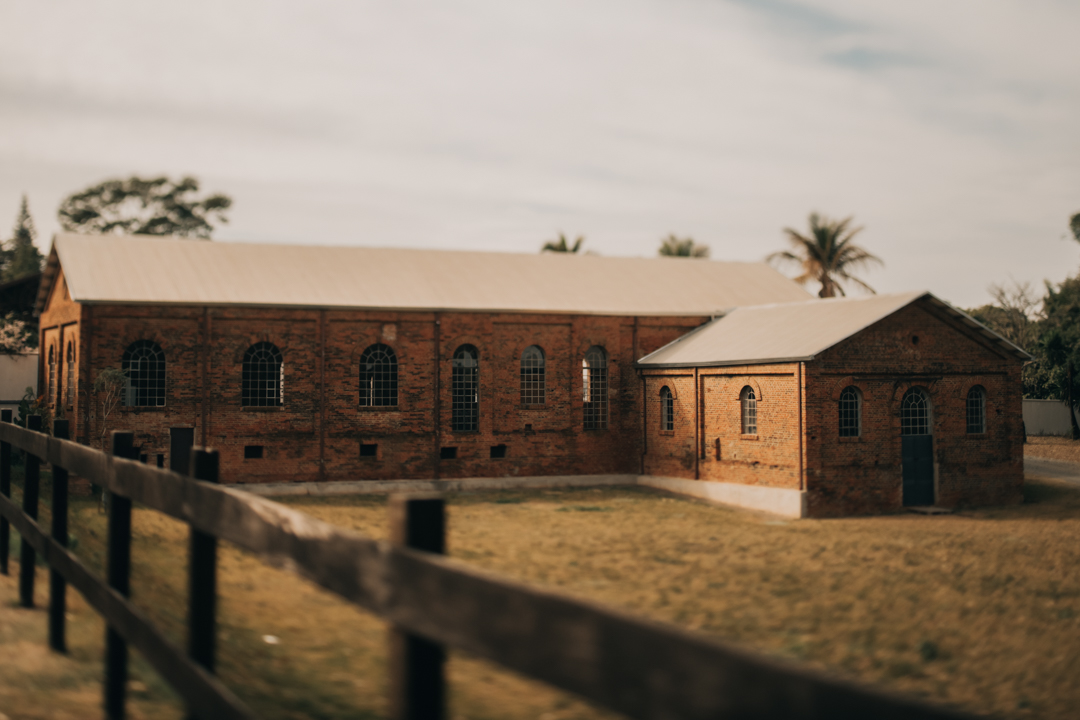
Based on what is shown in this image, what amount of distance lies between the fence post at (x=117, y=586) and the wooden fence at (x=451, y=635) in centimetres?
50

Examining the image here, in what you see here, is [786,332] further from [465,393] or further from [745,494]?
[465,393]

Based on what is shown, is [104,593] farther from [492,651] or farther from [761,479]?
[761,479]

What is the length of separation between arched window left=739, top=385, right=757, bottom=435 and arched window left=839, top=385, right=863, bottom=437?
2.22 m

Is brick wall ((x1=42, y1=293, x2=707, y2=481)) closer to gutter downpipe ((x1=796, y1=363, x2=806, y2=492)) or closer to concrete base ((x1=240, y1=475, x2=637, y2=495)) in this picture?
concrete base ((x1=240, y1=475, x2=637, y2=495))

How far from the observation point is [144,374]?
2384 centimetres

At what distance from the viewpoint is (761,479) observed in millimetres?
22516

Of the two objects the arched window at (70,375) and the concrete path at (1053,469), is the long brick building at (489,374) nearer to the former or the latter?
the arched window at (70,375)

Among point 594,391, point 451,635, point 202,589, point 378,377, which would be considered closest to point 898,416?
point 594,391

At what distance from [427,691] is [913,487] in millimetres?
22577

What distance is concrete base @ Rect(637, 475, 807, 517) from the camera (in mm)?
21297

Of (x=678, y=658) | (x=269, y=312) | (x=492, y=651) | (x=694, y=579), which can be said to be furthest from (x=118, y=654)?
(x=269, y=312)

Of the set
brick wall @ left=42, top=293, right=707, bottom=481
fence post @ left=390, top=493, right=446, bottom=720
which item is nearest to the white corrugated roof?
brick wall @ left=42, top=293, right=707, bottom=481

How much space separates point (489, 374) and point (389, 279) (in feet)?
14.5

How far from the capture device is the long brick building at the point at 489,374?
22.2m
